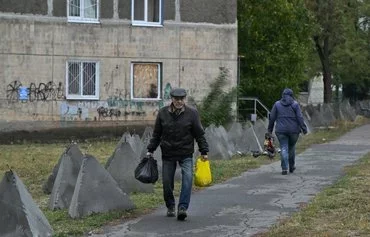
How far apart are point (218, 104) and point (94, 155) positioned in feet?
27.1

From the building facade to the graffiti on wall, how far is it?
0.12 feet

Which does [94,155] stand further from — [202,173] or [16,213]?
[16,213]

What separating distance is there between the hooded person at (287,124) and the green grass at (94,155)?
1.17 metres

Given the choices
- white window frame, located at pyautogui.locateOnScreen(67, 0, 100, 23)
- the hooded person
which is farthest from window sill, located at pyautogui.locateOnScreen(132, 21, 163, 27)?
the hooded person

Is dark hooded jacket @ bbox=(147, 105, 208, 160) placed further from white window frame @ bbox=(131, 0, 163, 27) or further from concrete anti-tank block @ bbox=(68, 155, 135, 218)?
white window frame @ bbox=(131, 0, 163, 27)

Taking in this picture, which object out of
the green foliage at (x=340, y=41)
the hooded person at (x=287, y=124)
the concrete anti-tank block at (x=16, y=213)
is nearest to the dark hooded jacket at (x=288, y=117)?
the hooded person at (x=287, y=124)

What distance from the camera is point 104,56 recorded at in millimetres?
29312

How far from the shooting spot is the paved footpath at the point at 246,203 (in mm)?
9898

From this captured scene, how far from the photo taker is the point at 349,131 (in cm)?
3638

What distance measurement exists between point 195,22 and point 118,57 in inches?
136

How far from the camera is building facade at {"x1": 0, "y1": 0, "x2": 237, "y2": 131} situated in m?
28.4

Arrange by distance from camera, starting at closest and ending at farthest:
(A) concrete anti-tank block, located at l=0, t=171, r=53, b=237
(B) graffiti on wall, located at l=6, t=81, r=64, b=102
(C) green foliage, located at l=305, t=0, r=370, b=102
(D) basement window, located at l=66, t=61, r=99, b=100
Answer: (A) concrete anti-tank block, located at l=0, t=171, r=53, b=237, (B) graffiti on wall, located at l=6, t=81, r=64, b=102, (D) basement window, located at l=66, t=61, r=99, b=100, (C) green foliage, located at l=305, t=0, r=370, b=102

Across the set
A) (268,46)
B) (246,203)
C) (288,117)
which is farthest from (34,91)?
(246,203)

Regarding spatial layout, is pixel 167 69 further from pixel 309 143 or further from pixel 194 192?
pixel 194 192
